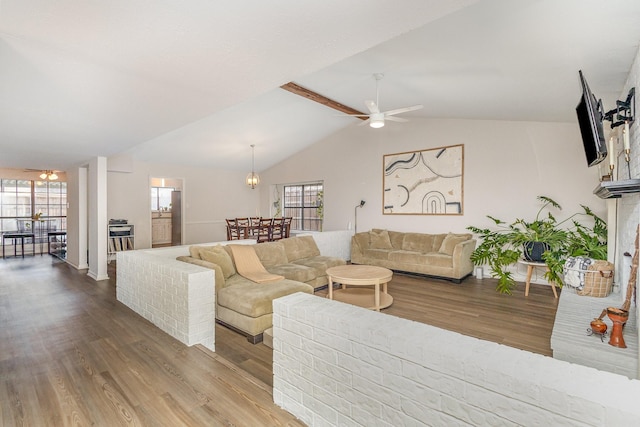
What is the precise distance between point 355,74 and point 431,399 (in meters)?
3.86

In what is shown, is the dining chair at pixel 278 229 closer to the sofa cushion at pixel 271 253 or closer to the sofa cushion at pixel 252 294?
the sofa cushion at pixel 271 253

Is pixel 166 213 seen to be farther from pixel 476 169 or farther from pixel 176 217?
pixel 476 169

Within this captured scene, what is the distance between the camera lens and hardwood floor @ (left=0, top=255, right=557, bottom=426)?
1.79 metres

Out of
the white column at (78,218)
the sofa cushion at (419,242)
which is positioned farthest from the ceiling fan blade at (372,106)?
the white column at (78,218)

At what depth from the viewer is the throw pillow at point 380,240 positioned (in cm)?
628

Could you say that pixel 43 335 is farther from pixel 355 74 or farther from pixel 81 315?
pixel 355 74

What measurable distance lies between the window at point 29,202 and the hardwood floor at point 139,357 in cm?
460

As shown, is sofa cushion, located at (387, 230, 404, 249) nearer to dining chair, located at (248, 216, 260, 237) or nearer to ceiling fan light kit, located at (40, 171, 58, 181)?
dining chair, located at (248, 216, 260, 237)

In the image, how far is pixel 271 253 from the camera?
14.7 ft

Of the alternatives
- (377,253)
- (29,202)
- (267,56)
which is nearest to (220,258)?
(267,56)

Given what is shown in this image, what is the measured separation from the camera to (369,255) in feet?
20.0

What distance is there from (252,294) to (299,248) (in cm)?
201

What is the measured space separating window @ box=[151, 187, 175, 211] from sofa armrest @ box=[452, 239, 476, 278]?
810 cm

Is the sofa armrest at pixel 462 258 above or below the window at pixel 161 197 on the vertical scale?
below
